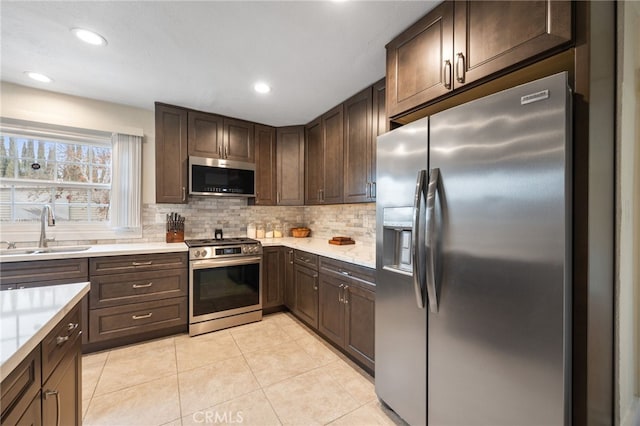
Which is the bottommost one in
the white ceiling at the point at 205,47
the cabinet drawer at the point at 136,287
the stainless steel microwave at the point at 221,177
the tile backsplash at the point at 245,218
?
the cabinet drawer at the point at 136,287

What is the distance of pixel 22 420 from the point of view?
754mm

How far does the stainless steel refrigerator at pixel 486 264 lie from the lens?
946 millimetres

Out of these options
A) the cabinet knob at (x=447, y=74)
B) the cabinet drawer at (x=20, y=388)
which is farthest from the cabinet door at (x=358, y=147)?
the cabinet drawer at (x=20, y=388)

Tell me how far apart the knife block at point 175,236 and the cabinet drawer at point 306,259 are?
1397mm

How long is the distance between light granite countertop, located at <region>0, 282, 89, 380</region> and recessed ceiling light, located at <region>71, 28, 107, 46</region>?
1.69 meters

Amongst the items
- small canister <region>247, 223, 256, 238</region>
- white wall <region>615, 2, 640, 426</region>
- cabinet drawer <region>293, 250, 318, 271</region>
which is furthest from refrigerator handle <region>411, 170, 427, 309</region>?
small canister <region>247, 223, 256, 238</region>

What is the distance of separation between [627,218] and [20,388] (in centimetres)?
257

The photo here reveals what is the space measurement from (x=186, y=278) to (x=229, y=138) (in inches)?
69.0

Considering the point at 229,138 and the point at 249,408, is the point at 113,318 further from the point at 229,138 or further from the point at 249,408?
the point at 229,138

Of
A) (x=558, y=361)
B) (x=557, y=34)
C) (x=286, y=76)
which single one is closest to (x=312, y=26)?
(x=286, y=76)

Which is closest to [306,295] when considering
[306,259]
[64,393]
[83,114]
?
[306,259]

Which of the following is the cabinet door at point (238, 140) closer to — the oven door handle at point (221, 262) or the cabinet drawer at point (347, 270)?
the oven door handle at point (221, 262)

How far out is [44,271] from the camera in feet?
7.16

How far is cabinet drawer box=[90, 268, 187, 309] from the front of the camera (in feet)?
7.84
